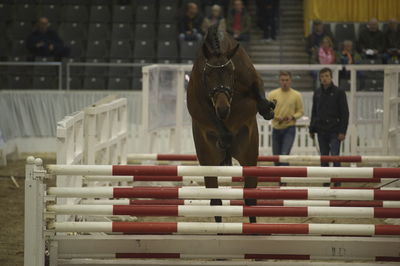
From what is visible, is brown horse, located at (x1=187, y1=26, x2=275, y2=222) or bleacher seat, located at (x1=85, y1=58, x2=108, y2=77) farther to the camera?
bleacher seat, located at (x1=85, y1=58, x2=108, y2=77)

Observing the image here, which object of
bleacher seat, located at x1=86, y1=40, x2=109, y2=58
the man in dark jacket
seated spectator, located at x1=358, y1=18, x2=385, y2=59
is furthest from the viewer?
bleacher seat, located at x1=86, y1=40, x2=109, y2=58

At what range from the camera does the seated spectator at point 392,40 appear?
632 inches

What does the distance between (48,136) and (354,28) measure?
7.01 m

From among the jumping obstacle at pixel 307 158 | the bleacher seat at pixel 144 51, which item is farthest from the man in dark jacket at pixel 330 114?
the bleacher seat at pixel 144 51

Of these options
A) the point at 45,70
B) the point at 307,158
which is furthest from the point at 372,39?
the point at 307,158

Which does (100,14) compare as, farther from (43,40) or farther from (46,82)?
(46,82)

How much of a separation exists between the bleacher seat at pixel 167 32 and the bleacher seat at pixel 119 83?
169cm

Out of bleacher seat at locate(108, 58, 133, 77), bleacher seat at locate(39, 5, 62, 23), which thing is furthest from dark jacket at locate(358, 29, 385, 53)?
A: bleacher seat at locate(39, 5, 62, 23)

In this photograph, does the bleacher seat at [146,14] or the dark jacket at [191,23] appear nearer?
the dark jacket at [191,23]

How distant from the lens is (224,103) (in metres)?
5.68

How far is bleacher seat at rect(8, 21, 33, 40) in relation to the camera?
17391mm

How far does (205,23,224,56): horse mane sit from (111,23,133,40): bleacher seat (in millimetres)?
11420

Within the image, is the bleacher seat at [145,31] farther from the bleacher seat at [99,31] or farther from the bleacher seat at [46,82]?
the bleacher seat at [46,82]

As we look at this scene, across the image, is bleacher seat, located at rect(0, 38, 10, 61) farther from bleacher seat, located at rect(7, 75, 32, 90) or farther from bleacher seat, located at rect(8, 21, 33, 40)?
bleacher seat, located at rect(7, 75, 32, 90)
